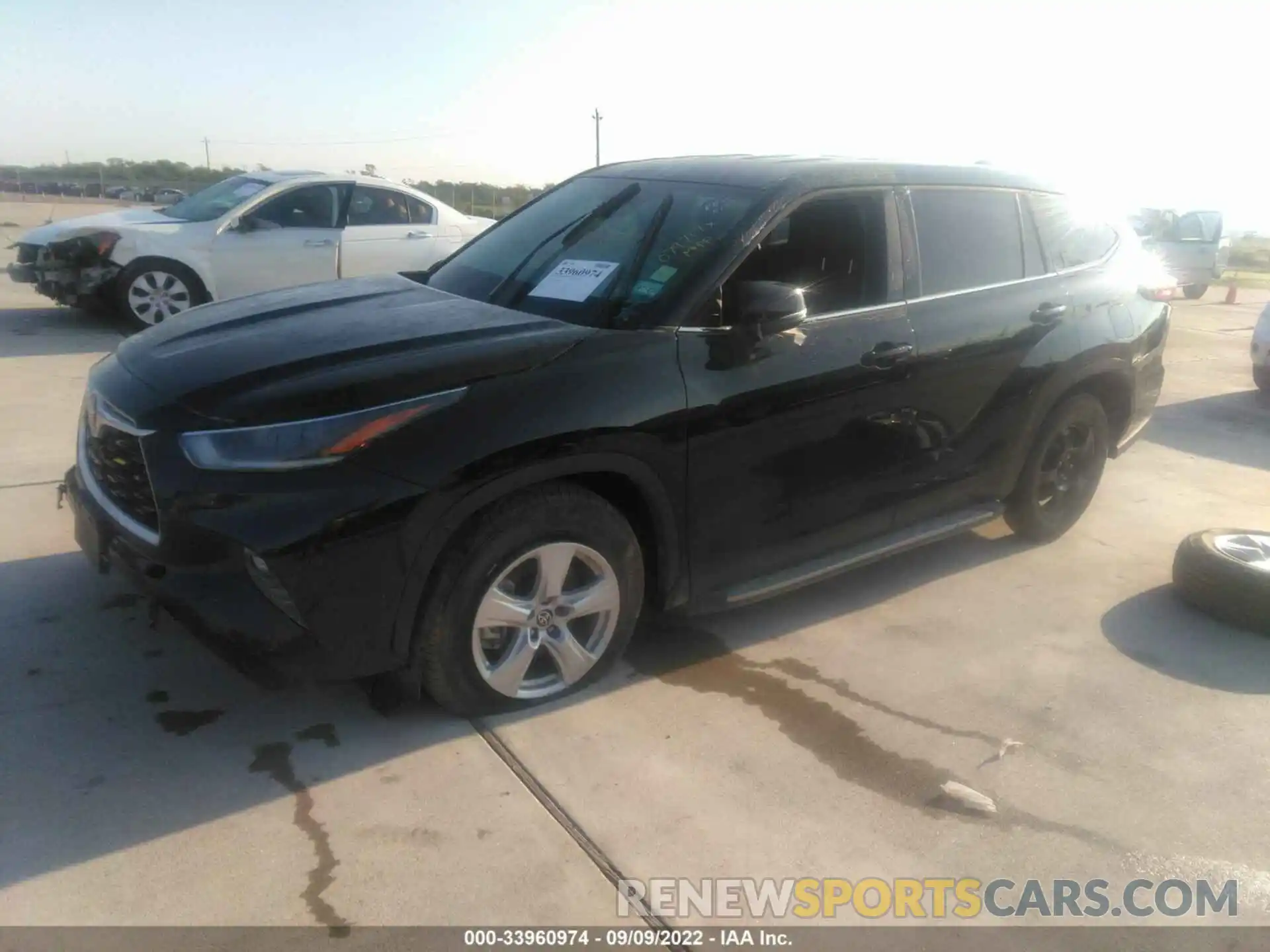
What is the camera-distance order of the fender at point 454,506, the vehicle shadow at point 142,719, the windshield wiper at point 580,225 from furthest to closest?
the windshield wiper at point 580,225
the fender at point 454,506
the vehicle shadow at point 142,719

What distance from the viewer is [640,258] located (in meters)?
3.62

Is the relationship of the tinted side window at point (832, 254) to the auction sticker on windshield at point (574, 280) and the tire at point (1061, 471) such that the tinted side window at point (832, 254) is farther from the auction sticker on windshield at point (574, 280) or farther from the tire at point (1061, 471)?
the tire at point (1061, 471)

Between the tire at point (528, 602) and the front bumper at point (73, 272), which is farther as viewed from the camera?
the front bumper at point (73, 272)

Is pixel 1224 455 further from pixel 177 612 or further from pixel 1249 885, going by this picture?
pixel 177 612

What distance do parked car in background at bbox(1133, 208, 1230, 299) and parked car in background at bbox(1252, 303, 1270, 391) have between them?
9.78m

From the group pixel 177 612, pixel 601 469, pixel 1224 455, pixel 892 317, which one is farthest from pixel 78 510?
pixel 1224 455

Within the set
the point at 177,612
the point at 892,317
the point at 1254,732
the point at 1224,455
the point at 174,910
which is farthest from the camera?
the point at 1224,455

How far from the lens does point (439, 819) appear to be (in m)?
2.74

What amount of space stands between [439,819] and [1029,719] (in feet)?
6.59

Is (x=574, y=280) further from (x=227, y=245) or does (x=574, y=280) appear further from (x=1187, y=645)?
(x=227, y=245)

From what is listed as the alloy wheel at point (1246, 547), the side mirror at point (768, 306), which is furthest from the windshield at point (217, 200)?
the alloy wheel at point (1246, 547)

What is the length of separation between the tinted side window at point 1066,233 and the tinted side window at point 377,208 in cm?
678

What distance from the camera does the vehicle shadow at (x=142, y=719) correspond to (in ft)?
8.76

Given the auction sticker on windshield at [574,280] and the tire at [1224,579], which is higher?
the auction sticker on windshield at [574,280]
